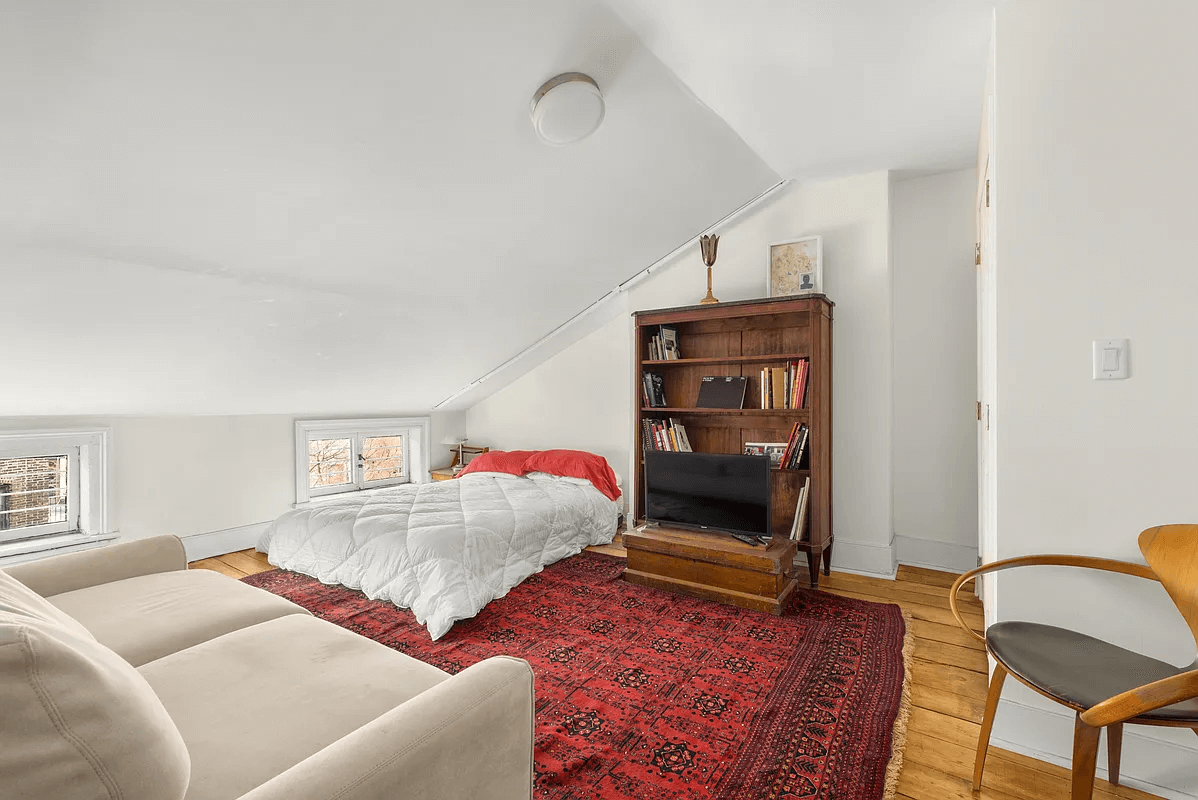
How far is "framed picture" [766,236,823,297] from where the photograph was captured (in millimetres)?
3412

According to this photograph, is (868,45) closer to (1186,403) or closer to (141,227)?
(1186,403)

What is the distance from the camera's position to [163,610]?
1705 mm

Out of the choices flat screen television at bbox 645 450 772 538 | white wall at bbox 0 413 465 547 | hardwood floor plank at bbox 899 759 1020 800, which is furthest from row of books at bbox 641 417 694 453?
white wall at bbox 0 413 465 547

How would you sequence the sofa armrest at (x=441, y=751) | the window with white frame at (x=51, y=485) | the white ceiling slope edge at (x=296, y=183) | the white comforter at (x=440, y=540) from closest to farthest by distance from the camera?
the sofa armrest at (x=441, y=751) < the white ceiling slope edge at (x=296, y=183) < the white comforter at (x=440, y=540) < the window with white frame at (x=51, y=485)

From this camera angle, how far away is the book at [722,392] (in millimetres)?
3484

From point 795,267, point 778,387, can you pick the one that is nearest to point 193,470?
point 778,387

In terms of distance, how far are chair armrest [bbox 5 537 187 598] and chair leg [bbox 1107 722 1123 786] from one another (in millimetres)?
3199

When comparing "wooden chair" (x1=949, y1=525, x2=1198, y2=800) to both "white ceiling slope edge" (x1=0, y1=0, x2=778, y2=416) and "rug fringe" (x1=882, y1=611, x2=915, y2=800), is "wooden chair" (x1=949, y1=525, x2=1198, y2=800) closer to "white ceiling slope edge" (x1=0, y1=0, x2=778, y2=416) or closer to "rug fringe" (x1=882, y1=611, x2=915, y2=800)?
"rug fringe" (x1=882, y1=611, x2=915, y2=800)

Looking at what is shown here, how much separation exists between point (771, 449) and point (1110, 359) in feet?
6.45

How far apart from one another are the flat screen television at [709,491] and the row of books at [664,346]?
0.77 m

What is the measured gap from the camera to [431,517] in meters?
3.04

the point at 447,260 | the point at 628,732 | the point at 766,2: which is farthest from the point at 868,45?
the point at 628,732

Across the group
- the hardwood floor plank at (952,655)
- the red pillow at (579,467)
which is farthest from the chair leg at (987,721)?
the red pillow at (579,467)

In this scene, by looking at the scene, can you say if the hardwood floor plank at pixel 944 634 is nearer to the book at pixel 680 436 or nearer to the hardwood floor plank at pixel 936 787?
the hardwood floor plank at pixel 936 787
